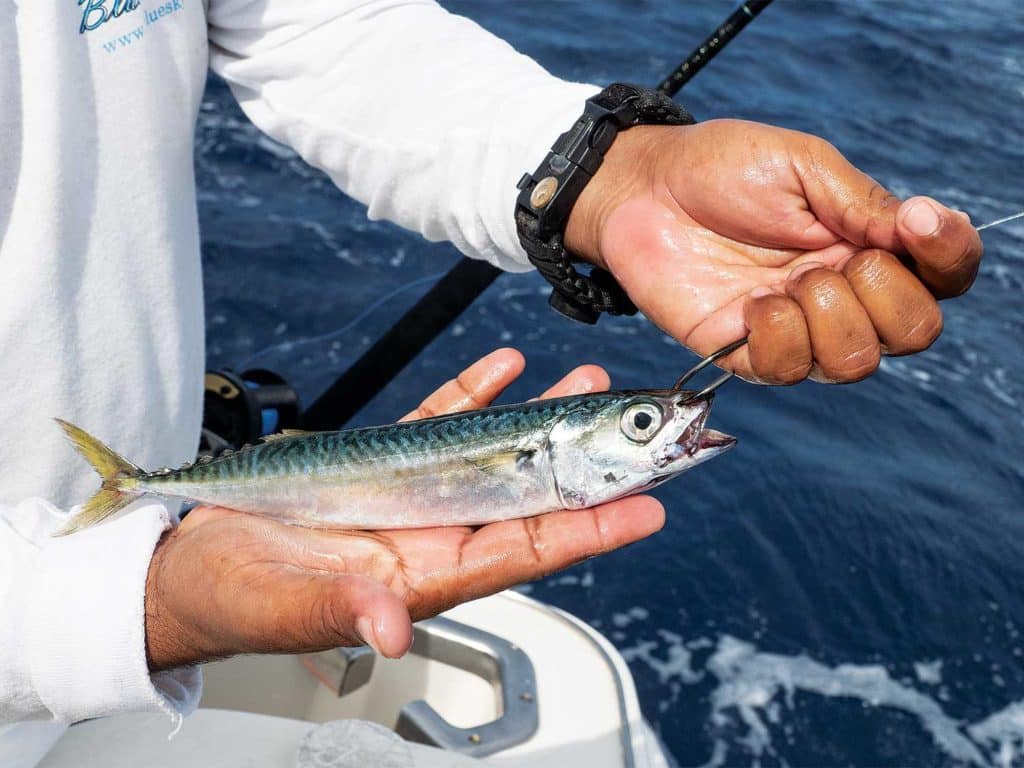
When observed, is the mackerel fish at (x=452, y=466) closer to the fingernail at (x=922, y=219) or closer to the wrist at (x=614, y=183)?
the wrist at (x=614, y=183)

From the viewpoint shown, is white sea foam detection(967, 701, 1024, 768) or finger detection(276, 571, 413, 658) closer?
finger detection(276, 571, 413, 658)

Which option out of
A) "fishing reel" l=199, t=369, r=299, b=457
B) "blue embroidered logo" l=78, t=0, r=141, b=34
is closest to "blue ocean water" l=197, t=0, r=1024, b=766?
"fishing reel" l=199, t=369, r=299, b=457

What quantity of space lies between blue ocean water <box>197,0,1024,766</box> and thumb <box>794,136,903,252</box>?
335 cm

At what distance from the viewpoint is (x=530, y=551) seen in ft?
7.15

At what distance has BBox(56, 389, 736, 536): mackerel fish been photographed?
2.43 m

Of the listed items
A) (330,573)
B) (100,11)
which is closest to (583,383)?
(330,573)

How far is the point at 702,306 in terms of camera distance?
2.56 meters

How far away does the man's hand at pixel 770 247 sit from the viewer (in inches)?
85.0

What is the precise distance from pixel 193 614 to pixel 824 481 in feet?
16.0

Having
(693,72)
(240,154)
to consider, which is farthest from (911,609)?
(240,154)

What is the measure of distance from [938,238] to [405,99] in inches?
71.8

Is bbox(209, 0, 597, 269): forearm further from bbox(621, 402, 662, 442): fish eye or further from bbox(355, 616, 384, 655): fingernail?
bbox(355, 616, 384, 655): fingernail

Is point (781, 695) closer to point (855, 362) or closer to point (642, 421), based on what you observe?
point (642, 421)

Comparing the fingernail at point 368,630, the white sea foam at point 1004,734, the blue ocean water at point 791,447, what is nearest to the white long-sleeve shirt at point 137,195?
the fingernail at point 368,630
